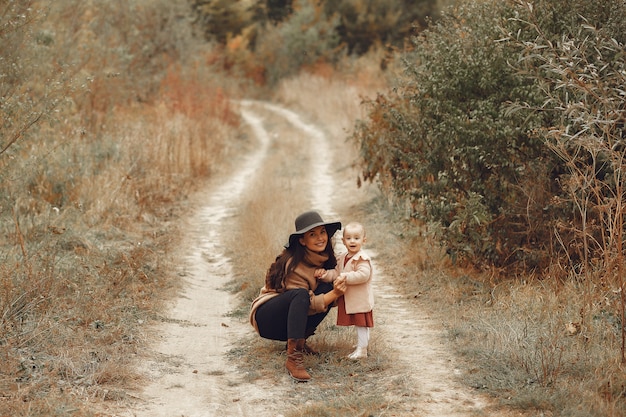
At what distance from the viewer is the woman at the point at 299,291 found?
550cm

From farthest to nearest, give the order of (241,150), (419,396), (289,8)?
1. (289,8)
2. (241,150)
3. (419,396)

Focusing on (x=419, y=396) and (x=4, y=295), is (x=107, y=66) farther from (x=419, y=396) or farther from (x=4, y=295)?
(x=419, y=396)

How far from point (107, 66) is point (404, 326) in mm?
11496

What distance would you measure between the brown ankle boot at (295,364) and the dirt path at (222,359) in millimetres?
73

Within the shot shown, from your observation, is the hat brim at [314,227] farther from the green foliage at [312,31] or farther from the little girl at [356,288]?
the green foliage at [312,31]

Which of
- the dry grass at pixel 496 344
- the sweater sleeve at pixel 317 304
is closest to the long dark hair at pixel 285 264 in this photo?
the sweater sleeve at pixel 317 304

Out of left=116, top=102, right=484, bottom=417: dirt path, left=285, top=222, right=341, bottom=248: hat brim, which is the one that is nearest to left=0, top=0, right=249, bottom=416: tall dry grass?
left=116, top=102, right=484, bottom=417: dirt path

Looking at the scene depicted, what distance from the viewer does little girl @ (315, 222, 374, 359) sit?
5.59 m

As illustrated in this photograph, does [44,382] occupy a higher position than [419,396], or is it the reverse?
[44,382]

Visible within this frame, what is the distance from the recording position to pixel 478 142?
748 cm

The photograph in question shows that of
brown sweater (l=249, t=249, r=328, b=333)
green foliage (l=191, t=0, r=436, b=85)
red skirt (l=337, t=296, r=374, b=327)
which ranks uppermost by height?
green foliage (l=191, t=0, r=436, b=85)

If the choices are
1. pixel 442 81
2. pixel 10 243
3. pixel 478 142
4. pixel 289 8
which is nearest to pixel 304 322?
pixel 478 142

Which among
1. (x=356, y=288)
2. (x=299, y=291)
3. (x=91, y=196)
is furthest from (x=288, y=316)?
(x=91, y=196)

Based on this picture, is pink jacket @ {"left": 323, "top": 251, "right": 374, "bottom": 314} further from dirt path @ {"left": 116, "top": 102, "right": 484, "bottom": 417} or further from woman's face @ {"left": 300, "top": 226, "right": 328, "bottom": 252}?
dirt path @ {"left": 116, "top": 102, "right": 484, "bottom": 417}
